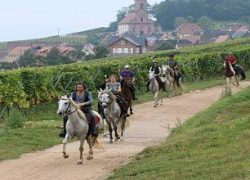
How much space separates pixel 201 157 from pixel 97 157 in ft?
15.0

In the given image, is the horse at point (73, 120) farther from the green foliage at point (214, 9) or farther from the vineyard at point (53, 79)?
the green foliage at point (214, 9)

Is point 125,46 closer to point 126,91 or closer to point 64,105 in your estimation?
point 126,91

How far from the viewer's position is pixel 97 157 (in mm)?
17406

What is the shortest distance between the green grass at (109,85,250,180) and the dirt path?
994mm

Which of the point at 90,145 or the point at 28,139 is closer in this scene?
the point at 90,145

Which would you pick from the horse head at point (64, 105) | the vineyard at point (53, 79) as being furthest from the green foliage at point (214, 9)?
the horse head at point (64, 105)

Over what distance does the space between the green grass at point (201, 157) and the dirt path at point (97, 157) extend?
99 cm

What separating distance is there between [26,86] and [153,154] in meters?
16.7

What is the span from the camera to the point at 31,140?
21203 mm

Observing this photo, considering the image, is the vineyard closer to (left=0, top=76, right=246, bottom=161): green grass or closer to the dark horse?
(left=0, top=76, right=246, bottom=161): green grass

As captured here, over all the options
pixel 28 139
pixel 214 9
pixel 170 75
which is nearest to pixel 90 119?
pixel 28 139

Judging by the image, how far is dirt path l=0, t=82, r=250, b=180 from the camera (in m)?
15.1

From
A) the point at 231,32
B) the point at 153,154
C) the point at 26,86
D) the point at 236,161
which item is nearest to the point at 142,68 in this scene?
the point at 26,86

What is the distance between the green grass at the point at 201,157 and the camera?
1192cm
